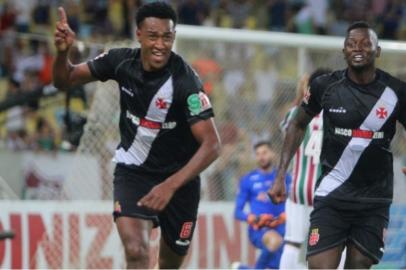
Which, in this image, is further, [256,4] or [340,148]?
[256,4]

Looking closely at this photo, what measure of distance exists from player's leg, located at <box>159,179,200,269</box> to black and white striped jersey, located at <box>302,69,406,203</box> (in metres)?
1.00

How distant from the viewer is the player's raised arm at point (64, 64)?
894cm

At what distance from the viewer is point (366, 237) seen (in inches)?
372

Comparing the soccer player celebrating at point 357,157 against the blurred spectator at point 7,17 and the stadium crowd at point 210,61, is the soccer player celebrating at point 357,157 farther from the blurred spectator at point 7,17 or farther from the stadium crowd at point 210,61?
the blurred spectator at point 7,17

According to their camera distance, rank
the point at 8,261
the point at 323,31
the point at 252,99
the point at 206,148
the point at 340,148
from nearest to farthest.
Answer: the point at 206,148, the point at 340,148, the point at 8,261, the point at 252,99, the point at 323,31

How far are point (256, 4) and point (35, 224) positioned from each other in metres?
9.39

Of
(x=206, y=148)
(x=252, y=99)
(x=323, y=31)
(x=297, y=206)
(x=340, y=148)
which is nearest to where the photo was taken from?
(x=206, y=148)

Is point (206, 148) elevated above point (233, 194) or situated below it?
above

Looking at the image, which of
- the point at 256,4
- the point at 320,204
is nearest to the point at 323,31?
the point at 256,4

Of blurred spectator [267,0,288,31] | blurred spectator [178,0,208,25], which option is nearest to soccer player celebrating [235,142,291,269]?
blurred spectator [178,0,208,25]

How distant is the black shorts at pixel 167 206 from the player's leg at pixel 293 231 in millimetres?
3771

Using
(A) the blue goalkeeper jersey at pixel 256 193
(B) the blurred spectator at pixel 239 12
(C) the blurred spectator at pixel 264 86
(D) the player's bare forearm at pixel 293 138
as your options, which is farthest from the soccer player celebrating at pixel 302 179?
(B) the blurred spectator at pixel 239 12

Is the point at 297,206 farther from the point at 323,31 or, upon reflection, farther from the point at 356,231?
the point at 323,31

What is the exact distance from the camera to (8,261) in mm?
14266
